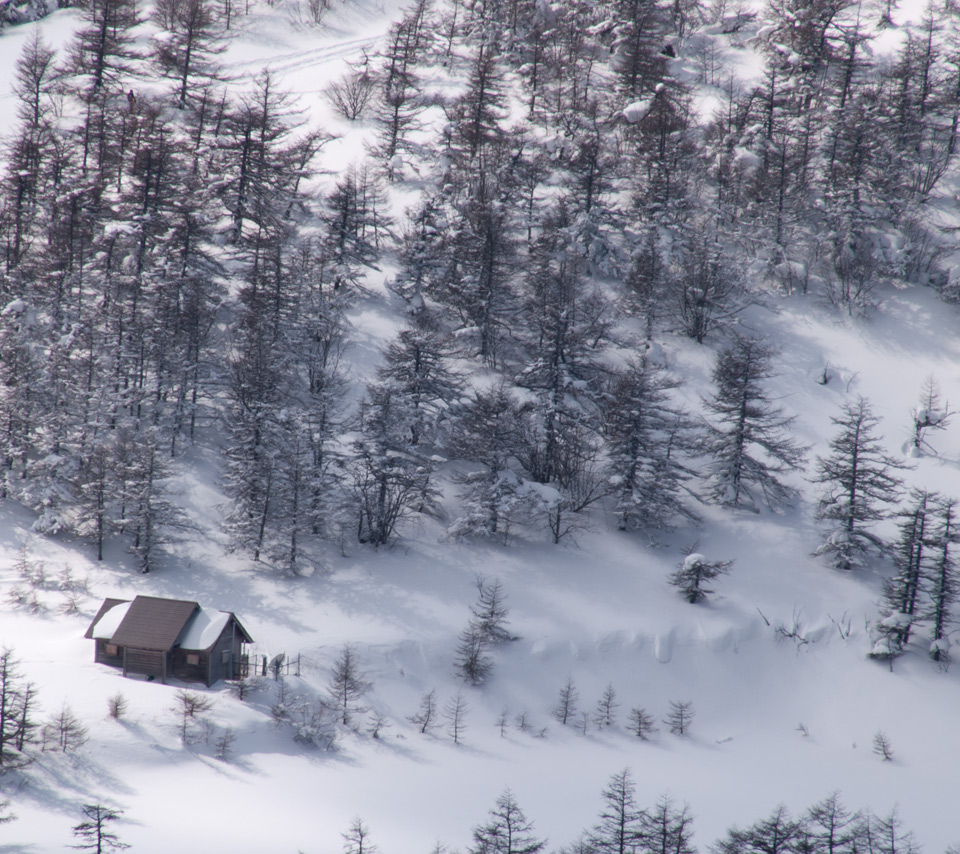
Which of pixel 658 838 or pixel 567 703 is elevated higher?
pixel 658 838

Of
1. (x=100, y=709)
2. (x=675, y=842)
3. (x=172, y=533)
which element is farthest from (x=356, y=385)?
(x=675, y=842)

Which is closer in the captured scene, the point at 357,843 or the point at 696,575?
the point at 357,843

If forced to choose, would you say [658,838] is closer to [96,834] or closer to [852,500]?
[96,834]

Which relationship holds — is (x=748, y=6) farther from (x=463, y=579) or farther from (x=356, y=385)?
(x=463, y=579)

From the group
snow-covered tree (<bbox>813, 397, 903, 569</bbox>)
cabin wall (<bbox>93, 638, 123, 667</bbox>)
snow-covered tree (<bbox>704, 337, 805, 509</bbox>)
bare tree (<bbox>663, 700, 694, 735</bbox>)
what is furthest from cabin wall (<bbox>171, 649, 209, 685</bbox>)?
snow-covered tree (<bbox>813, 397, 903, 569</bbox>)

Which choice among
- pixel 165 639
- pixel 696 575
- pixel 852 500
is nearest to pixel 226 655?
pixel 165 639

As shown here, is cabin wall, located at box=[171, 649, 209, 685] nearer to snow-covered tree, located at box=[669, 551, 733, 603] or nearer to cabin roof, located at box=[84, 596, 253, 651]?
cabin roof, located at box=[84, 596, 253, 651]
